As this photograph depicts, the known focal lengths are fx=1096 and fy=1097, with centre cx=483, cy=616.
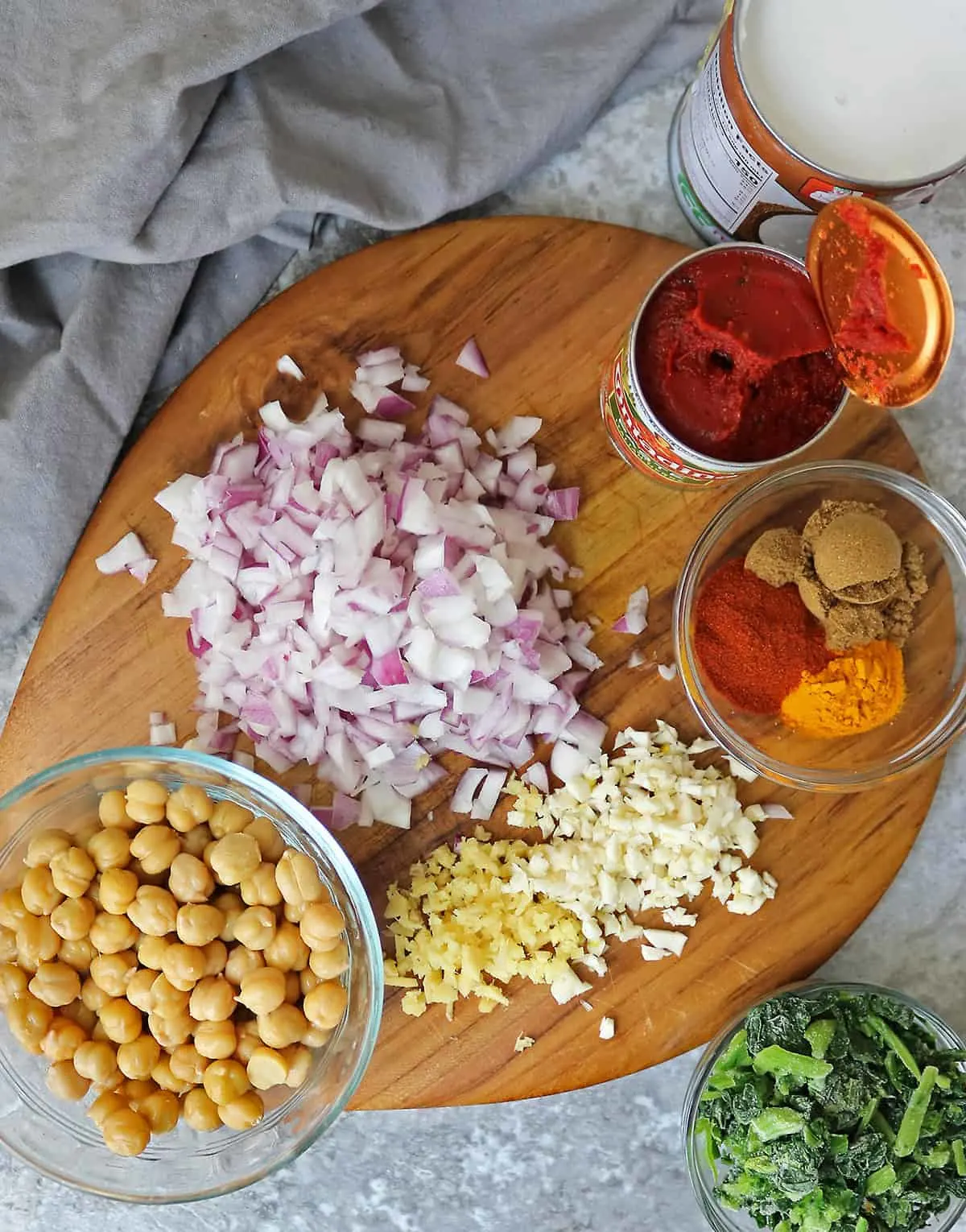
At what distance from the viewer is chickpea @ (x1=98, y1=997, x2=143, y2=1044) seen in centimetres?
121

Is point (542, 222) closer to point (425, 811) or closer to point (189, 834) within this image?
point (425, 811)

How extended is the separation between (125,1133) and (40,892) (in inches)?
10.8

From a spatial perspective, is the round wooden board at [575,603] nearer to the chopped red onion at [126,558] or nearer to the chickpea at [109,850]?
the chopped red onion at [126,558]

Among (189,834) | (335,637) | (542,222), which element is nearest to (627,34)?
(542,222)

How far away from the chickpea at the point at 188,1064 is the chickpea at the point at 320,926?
0.18 m

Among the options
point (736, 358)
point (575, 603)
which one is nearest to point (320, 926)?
point (575, 603)

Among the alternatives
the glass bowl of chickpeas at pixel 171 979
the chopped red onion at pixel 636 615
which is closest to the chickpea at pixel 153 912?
the glass bowl of chickpeas at pixel 171 979

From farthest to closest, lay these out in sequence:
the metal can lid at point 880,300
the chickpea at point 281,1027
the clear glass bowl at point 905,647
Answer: the clear glass bowl at point 905,647 < the chickpea at point 281,1027 < the metal can lid at point 880,300

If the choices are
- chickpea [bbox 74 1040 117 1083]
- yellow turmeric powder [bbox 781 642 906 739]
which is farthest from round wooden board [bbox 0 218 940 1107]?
chickpea [bbox 74 1040 117 1083]

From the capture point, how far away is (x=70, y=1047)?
1212mm

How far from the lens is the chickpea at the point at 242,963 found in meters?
1.22

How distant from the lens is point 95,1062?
1.20 meters

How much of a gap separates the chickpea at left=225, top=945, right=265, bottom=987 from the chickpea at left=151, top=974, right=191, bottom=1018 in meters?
0.05

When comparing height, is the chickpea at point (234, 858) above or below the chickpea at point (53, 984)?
above
